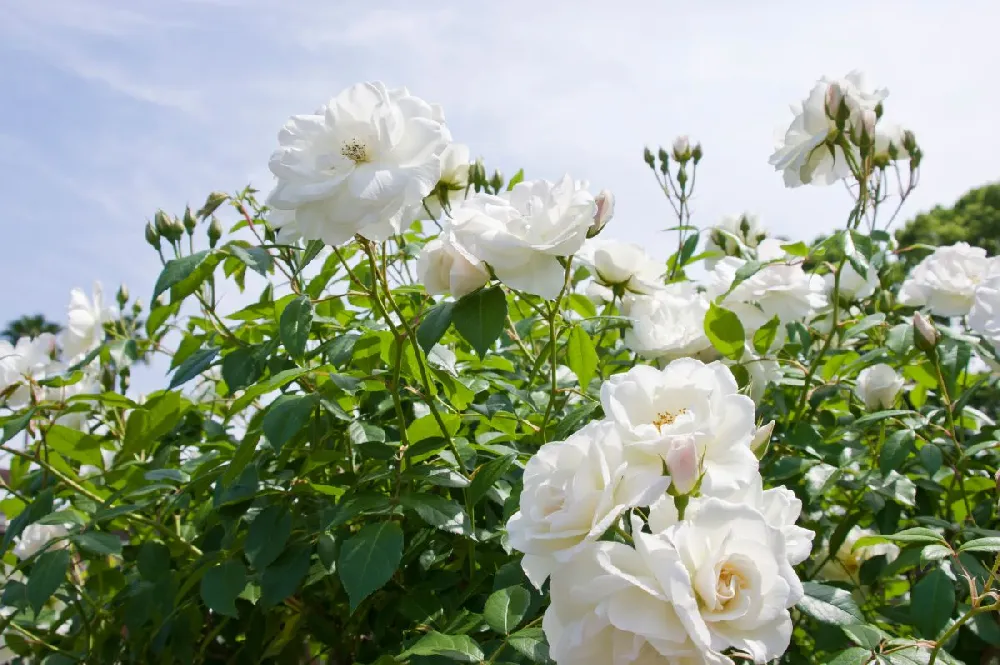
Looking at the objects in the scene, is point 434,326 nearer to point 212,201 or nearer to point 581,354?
point 581,354

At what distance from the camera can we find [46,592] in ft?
4.73

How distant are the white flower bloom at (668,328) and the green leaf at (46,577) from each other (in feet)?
3.32

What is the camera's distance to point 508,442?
154 centimetres

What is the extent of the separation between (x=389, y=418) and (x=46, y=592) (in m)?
0.62

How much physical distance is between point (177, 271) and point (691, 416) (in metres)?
0.76

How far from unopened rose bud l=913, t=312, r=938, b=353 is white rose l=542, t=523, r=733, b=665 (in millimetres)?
810

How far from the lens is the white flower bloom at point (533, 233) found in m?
1.10

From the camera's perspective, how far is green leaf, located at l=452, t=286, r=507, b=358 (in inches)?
43.6

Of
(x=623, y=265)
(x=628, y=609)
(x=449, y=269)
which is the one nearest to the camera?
(x=628, y=609)

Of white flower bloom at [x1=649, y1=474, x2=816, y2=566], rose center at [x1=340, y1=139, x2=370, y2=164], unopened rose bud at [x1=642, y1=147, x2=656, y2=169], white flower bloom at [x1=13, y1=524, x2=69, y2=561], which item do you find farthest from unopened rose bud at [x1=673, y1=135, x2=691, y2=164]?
white flower bloom at [x1=13, y1=524, x2=69, y2=561]

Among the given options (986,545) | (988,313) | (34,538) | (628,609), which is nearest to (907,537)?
(986,545)

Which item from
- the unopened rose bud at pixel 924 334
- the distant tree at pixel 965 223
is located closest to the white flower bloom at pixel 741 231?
the unopened rose bud at pixel 924 334

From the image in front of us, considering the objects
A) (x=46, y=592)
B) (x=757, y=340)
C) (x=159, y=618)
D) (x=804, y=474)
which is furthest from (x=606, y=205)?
(x=159, y=618)

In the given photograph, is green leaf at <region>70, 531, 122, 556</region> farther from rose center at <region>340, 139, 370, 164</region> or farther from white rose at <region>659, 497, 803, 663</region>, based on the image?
white rose at <region>659, 497, 803, 663</region>
